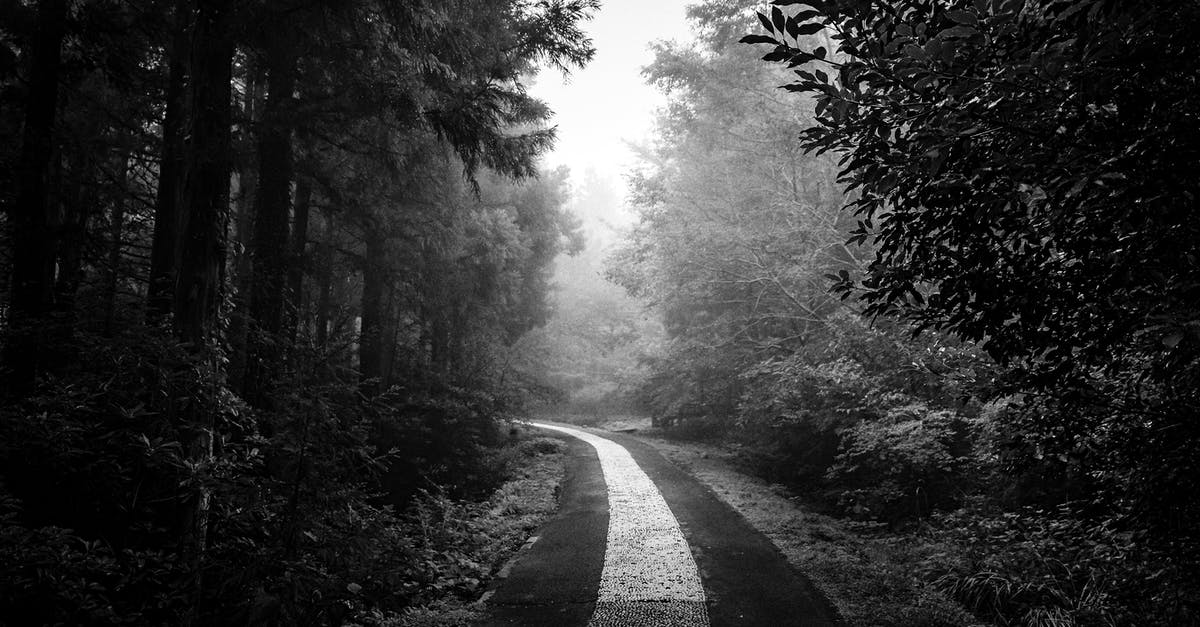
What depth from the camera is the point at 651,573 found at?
18.7 feet

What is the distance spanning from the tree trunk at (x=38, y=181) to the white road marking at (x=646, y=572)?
298 inches

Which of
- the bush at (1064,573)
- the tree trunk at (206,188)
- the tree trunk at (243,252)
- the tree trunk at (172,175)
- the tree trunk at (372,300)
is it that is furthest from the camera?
the tree trunk at (372,300)

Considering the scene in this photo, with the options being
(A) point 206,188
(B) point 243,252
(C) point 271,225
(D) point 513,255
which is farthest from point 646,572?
(D) point 513,255

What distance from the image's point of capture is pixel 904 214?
2686mm

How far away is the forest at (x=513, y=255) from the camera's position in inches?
83.1

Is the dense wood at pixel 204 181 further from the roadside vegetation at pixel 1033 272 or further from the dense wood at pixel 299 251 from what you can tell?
the roadside vegetation at pixel 1033 272

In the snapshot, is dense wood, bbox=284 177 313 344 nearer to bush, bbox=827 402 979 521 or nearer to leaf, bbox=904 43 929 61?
leaf, bbox=904 43 929 61

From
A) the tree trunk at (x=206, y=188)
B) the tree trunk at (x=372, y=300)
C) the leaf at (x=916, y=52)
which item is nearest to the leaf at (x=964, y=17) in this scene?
the leaf at (x=916, y=52)

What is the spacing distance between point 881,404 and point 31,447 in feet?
32.2

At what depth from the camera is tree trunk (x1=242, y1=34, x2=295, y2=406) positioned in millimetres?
7590

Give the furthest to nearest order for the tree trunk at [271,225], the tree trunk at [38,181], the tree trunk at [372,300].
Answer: the tree trunk at [372,300]
the tree trunk at [271,225]
the tree trunk at [38,181]

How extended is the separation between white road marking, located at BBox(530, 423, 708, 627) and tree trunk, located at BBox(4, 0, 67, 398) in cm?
756

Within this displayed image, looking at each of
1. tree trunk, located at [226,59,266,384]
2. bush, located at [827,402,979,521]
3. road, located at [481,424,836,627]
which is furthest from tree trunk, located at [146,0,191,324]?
bush, located at [827,402,979,521]

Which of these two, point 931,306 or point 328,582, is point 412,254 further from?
point 931,306
